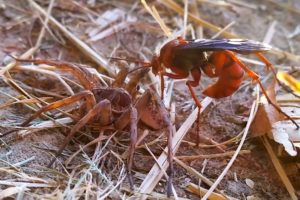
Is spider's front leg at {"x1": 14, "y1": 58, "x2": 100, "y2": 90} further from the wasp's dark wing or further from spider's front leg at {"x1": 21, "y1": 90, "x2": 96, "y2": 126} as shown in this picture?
the wasp's dark wing

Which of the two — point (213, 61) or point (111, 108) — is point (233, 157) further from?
point (111, 108)

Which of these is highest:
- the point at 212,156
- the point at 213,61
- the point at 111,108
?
the point at 213,61

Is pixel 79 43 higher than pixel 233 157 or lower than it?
higher

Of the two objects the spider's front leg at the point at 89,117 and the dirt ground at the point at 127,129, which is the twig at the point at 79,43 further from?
the spider's front leg at the point at 89,117

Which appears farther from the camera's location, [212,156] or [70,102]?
[212,156]

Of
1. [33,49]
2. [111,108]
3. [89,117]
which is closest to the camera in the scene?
[89,117]

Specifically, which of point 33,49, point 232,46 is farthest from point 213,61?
point 33,49

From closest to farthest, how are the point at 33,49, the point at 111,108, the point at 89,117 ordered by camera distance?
the point at 89,117 < the point at 111,108 < the point at 33,49

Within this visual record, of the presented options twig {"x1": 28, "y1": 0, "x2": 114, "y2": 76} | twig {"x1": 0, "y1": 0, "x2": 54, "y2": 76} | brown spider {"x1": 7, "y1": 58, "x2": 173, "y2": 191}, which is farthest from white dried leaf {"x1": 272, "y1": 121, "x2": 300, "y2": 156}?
twig {"x1": 0, "y1": 0, "x2": 54, "y2": 76}
